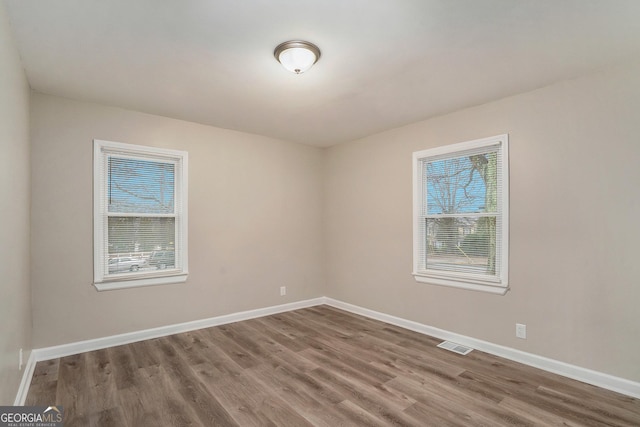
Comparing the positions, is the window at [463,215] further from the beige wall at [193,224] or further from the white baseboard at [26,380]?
the white baseboard at [26,380]

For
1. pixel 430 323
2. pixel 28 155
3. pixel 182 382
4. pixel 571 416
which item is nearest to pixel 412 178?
pixel 430 323

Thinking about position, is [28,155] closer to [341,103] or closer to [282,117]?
[282,117]

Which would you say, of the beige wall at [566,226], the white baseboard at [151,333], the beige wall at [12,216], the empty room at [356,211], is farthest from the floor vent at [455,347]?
the beige wall at [12,216]

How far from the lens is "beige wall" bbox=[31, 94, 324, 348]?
3215 millimetres

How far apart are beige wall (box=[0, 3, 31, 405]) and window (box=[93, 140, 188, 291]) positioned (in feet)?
2.17

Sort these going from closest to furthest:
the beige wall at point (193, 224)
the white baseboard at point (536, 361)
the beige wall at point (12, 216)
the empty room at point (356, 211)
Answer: the beige wall at point (12, 216)
the empty room at point (356, 211)
the white baseboard at point (536, 361)
the beige wall at point (193, 224)

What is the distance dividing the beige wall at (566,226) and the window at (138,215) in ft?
9.72

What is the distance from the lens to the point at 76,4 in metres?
1.89

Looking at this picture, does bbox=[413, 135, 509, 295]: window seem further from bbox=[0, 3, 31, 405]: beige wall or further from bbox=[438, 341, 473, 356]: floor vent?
bbox=[0, 3, 31, 405]: beige wall

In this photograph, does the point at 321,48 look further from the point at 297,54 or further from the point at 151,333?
the point at 151,333

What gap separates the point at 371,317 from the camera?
455cm

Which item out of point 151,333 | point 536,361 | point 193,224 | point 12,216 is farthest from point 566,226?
point 151,333

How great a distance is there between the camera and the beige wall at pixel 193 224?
321 centimetres

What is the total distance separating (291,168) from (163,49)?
2.85 m
